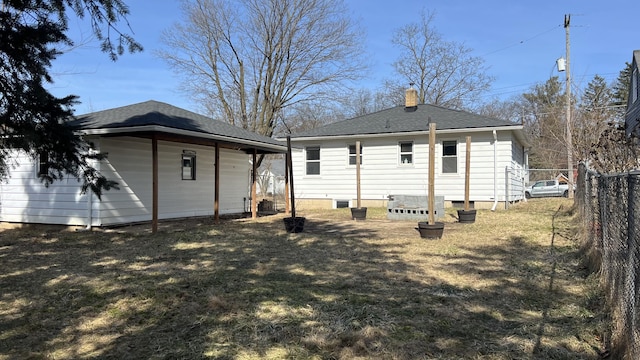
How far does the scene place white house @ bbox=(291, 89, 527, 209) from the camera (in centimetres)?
1523

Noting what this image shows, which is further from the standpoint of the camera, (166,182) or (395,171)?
(395,171)

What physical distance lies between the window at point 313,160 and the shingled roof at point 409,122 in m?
0.70

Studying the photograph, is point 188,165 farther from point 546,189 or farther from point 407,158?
point 546,189

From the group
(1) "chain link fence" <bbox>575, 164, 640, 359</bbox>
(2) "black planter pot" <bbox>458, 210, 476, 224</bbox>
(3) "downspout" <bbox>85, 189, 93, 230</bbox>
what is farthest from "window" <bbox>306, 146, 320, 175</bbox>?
(1) "chain link fence" <bbox>575, 164, 640, 359</bbox>

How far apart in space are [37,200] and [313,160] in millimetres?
9926

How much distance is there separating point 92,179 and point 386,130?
447 inches

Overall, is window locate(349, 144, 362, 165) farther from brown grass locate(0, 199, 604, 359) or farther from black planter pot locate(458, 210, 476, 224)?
brown grass locate(0, 199, 604, 359)

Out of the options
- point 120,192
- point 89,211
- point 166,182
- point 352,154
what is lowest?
point 89,211

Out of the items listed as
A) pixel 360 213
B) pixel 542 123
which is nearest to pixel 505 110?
pixel 542 123

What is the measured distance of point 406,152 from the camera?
656 inches

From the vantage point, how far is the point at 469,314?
4.22 metres

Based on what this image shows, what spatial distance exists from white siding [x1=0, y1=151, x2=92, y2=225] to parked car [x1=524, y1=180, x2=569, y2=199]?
25800 mm

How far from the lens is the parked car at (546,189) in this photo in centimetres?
2781

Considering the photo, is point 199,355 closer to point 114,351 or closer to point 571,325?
point 114,351
